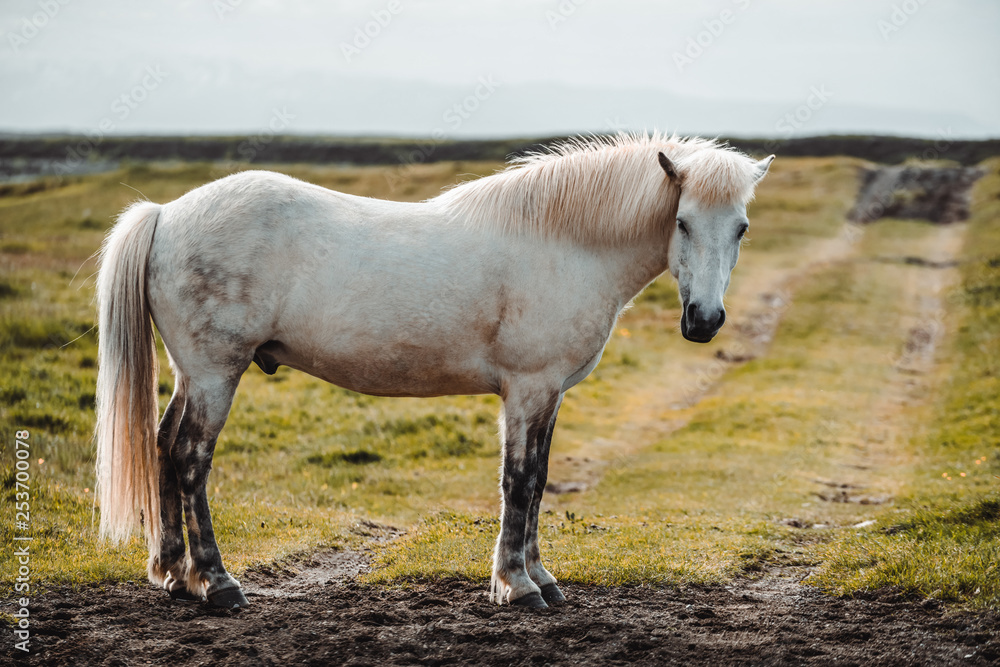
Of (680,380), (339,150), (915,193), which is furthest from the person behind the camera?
(339,150)

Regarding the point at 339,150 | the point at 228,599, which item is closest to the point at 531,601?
the point at 228,599

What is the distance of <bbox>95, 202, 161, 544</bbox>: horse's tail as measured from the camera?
543 cm

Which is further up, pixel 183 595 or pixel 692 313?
pixel 692 313

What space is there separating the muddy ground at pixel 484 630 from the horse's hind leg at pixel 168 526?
149 mm

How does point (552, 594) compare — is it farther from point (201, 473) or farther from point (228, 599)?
point (201, 473)

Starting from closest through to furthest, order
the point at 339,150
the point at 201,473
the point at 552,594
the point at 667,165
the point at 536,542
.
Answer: the point at 667,165
the point at 201,473
the point at 552,594
the point at 536,542
the point at 339,150

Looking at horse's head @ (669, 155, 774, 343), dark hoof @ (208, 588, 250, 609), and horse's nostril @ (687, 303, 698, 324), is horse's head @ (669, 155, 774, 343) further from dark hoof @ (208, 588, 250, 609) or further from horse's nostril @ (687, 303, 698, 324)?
dark hoof @ (208, 588, 250, 609)

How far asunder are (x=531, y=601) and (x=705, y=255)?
2607mm

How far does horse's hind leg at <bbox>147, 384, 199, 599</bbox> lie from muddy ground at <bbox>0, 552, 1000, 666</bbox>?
0.49 feet

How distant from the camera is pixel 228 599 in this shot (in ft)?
17.5

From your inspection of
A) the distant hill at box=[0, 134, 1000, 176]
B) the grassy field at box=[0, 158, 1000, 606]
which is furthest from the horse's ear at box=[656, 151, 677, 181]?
the distant hill at box=[0, 134, 1000, 176]

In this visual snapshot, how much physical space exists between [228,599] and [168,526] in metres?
0.70

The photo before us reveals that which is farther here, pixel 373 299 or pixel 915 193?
pixel 915 193

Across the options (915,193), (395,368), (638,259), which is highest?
(915,193)
